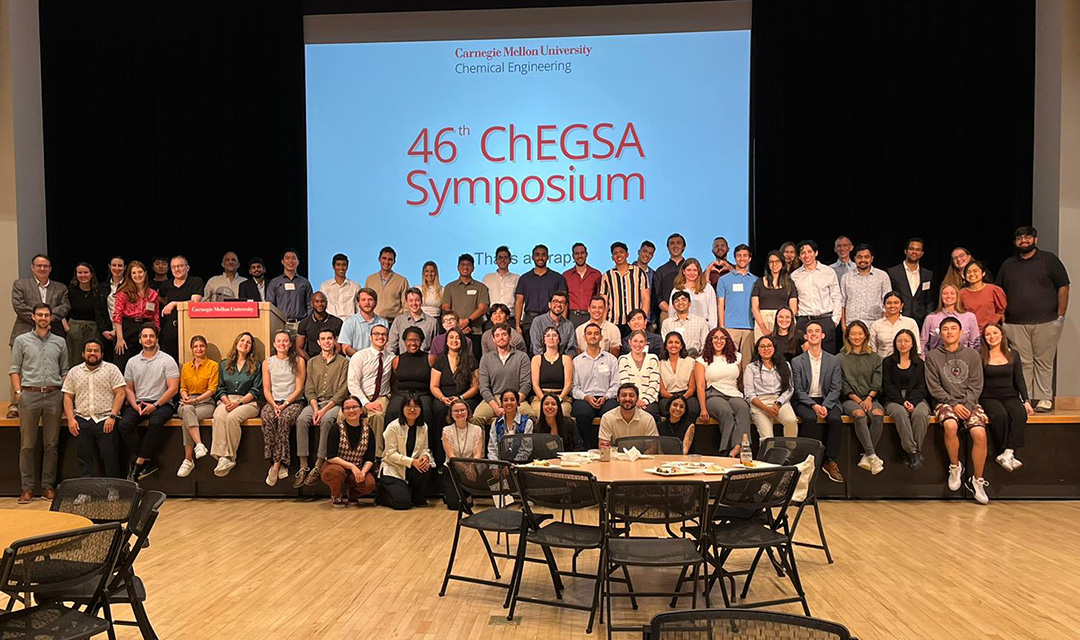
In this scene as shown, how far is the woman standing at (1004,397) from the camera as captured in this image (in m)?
7.72

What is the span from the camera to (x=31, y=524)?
3373mm

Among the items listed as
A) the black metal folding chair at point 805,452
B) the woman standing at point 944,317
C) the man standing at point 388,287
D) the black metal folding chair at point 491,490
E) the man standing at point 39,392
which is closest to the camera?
the black metal folding chair at point 491,490

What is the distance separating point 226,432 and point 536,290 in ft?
10.9

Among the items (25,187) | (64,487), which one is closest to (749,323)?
(64,487)

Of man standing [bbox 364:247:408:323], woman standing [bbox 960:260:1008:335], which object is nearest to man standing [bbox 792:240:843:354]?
woman standing [bbox 960:260:1008:335]

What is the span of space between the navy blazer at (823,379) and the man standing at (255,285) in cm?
569

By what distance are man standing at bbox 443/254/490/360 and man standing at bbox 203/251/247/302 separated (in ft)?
7.91

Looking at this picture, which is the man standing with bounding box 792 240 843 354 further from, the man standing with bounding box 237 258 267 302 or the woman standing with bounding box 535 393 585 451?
the man standing with bounding box 237 258 267 302

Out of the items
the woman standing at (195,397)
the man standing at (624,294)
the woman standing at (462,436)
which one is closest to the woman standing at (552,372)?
the woman standing at (462,436)

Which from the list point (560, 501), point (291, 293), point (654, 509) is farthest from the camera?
point (291, 293)

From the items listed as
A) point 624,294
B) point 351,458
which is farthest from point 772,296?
point 351,458

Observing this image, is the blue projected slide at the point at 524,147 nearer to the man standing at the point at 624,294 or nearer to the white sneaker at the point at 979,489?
the man standing at the point at 624,294

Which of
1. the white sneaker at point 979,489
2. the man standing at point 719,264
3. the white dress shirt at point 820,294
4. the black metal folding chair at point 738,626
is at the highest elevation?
the man standing at point 719,264

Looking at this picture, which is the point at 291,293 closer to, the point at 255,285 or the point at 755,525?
the point at 255,285
